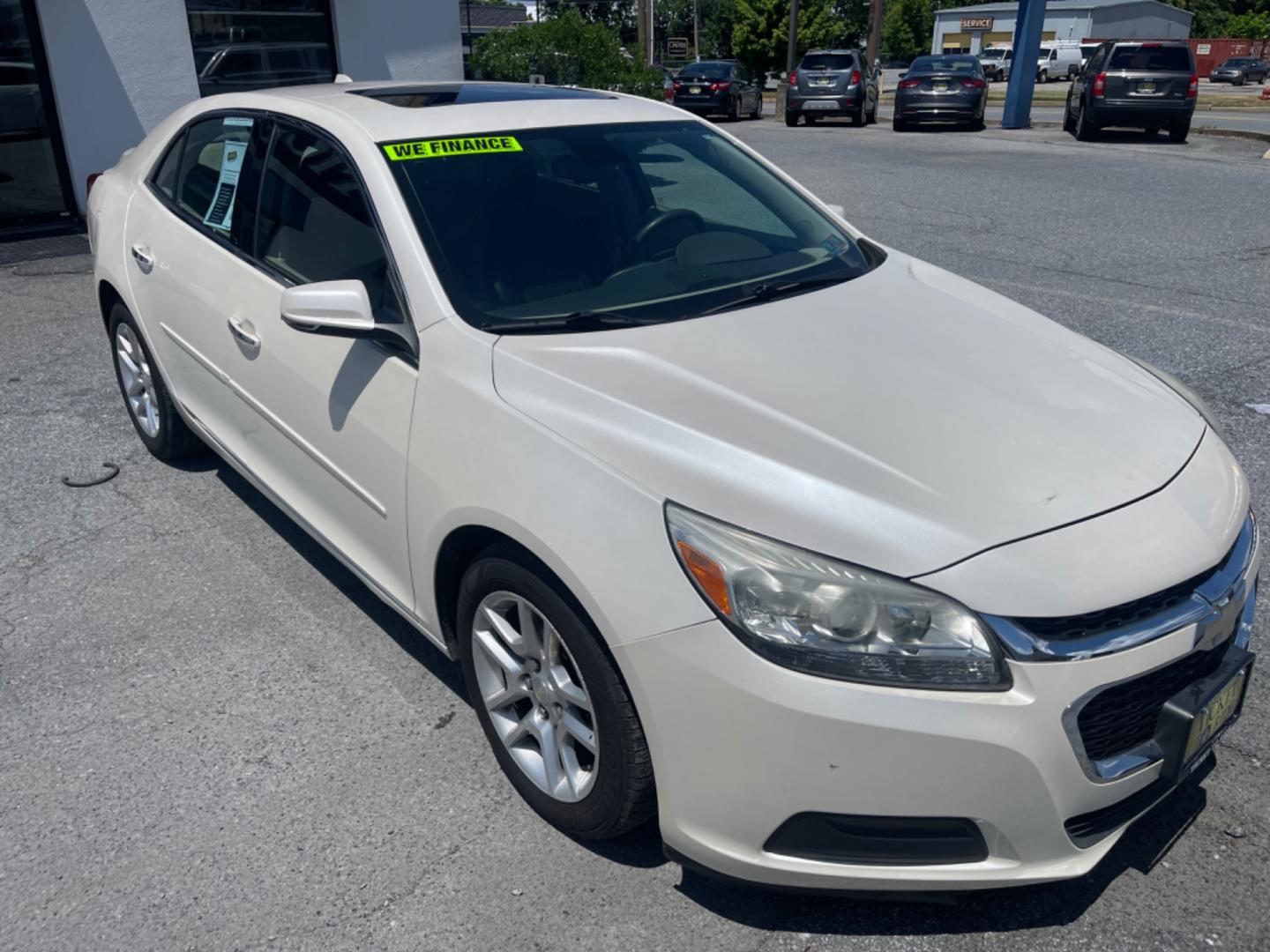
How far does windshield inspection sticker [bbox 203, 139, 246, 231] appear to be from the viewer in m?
3.90

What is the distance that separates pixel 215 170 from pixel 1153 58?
1990 cm

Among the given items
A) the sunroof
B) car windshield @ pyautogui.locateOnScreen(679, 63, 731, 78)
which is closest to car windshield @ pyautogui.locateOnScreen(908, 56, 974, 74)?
car windshield @ pyautogui.locateOnScreen(679, 63, 731, 78)

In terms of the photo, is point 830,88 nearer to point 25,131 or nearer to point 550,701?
point 25,131

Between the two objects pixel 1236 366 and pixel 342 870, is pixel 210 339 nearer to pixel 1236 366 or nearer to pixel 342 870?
pixel 342 870

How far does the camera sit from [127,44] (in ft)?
35.3

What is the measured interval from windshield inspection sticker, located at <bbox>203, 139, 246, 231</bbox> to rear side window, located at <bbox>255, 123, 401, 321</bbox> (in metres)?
0.22

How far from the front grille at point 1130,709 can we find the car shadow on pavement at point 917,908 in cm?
41

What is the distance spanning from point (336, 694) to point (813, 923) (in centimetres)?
158

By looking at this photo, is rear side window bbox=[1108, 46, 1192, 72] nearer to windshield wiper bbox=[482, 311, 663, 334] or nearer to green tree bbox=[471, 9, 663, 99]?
green tree bbox=[471, 9, 663, 99]

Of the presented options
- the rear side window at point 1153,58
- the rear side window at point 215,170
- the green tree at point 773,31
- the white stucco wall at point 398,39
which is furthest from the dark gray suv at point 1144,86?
the green tree at point 773,31

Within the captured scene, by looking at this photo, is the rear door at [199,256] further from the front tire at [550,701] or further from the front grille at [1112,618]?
the front grille at [1112,618]

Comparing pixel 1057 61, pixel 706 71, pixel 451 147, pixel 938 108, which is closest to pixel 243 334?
pixel 451 147

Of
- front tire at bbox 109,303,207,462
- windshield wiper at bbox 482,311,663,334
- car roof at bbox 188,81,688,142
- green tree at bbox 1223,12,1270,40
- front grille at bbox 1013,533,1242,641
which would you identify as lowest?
green tree at bbox 1223,12,1270,40

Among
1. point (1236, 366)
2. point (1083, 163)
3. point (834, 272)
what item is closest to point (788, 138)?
point (1083, 163)
